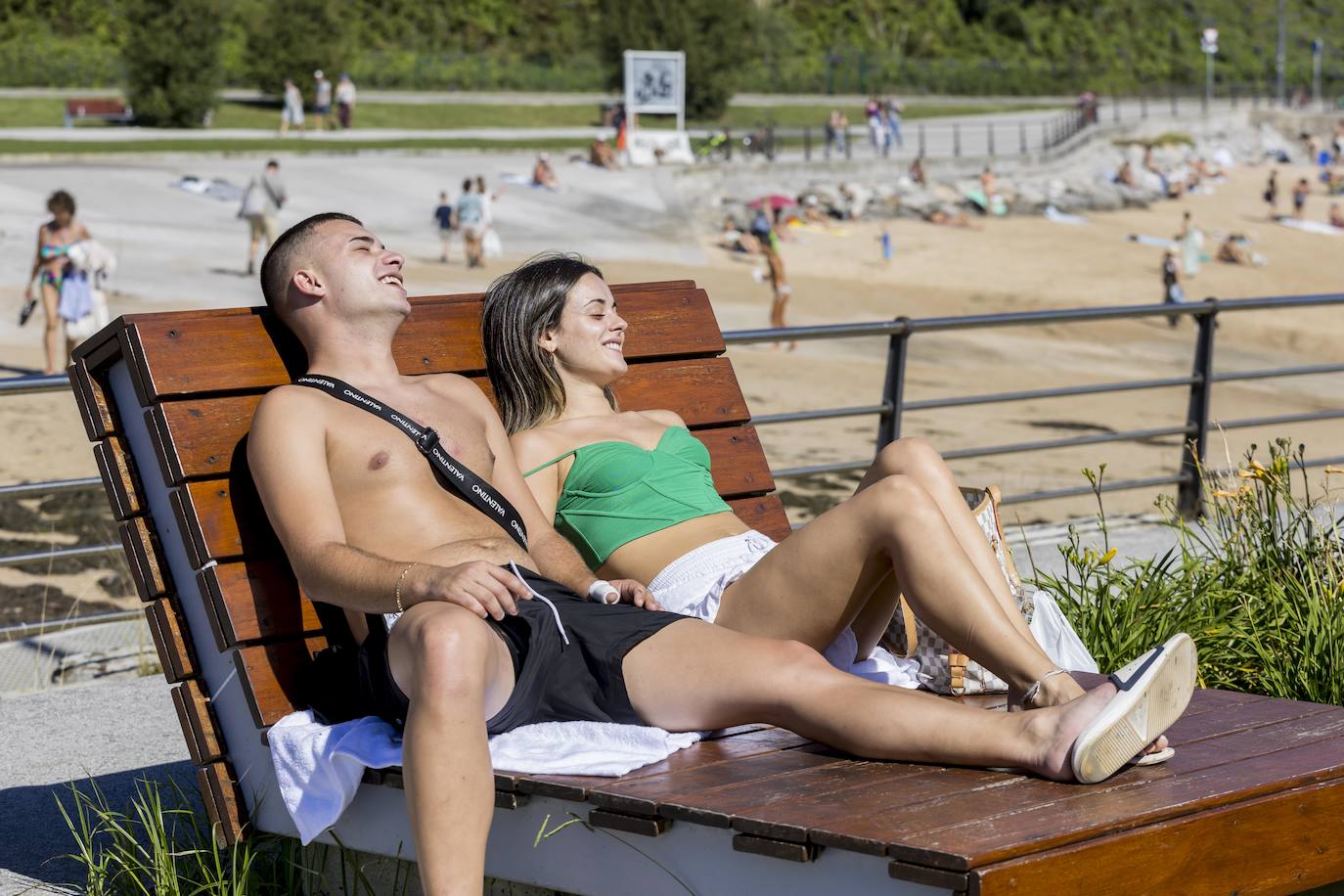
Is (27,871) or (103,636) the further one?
(103,636)

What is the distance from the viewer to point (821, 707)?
3135 mm

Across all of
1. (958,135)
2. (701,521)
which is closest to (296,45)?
(958,135)

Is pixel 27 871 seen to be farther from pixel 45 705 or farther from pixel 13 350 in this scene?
pixel 13 350

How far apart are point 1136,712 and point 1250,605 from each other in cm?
174

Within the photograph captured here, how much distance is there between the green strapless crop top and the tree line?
36.5 meters

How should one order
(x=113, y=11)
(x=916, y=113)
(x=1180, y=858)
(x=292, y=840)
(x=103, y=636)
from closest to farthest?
(x=1180, y=858) < (x=292, y=840) < (x=103, y=636) < (x=113, y=11) < (x=916, y=113)

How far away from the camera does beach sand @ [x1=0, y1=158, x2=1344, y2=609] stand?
48.8 feet

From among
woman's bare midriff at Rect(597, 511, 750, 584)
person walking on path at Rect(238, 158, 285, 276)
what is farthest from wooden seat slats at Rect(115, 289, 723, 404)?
person walking on path at Rect(238, 158, 285, 276)

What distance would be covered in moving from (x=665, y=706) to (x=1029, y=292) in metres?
27.3

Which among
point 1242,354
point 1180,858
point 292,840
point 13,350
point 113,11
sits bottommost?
point 1242,354

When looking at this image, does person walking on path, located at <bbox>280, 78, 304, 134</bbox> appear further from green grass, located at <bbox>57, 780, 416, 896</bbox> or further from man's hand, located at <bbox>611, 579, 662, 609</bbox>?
man's hand, located at <bbox>611, 579, 662, 609</bbox>

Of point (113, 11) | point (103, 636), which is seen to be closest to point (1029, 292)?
point (103, 636)

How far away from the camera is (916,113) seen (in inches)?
2223

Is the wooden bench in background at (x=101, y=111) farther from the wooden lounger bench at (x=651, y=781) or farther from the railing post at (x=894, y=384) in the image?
the wooden lounger bench at (x=651, y=781)
